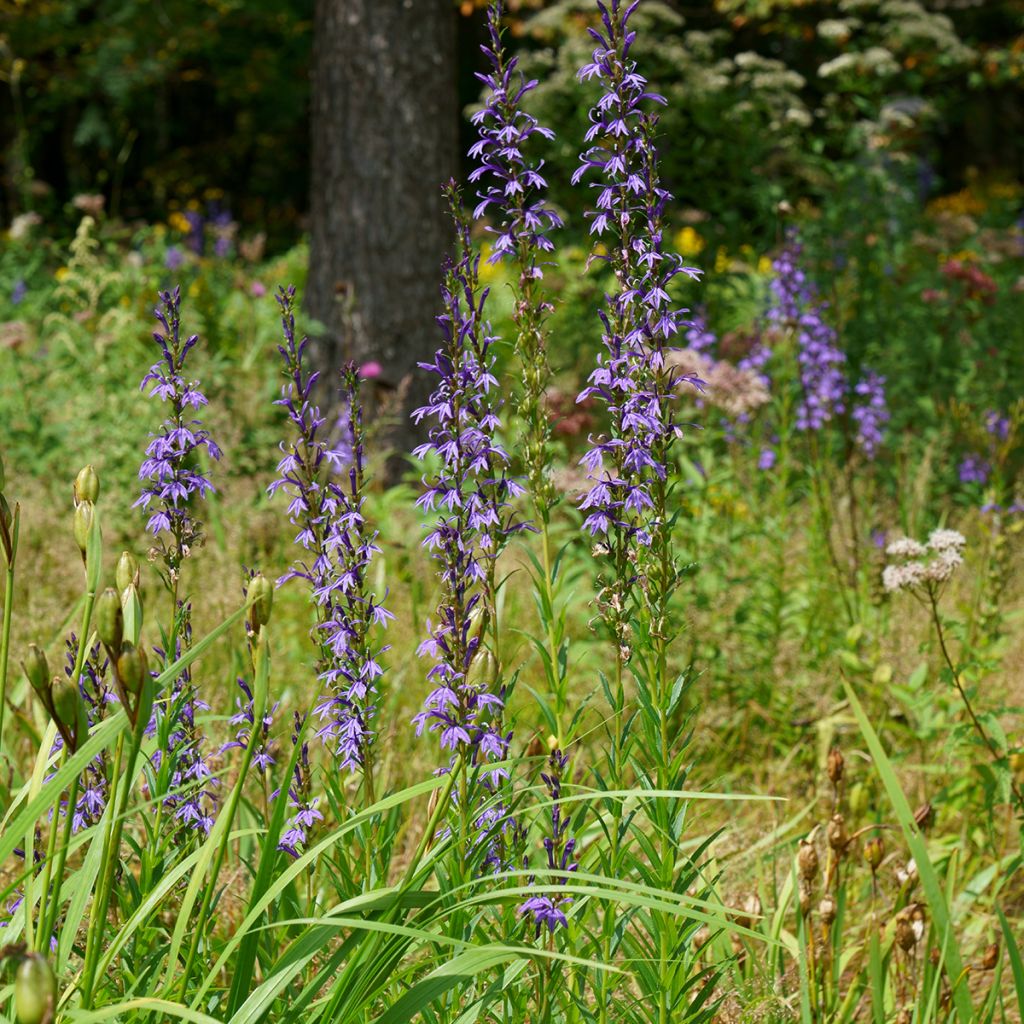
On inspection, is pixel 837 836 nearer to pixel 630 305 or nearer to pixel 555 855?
pixel 555 855

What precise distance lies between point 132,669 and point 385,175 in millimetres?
5087

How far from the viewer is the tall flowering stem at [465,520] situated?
1.61 metres

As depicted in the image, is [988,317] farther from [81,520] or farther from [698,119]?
[81,520]

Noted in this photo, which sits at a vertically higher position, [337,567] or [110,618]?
[110,618]

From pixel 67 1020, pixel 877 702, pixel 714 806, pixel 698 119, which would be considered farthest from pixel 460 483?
pixel 698 119

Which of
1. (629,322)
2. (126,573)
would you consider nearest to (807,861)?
(629,322)

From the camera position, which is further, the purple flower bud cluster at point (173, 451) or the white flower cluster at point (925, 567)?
the white flower cluster at point (925, 567)

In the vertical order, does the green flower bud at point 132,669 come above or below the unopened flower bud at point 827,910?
above

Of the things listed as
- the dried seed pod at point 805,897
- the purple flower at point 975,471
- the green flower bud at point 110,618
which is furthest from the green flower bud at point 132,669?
the purple flower at point 975,471

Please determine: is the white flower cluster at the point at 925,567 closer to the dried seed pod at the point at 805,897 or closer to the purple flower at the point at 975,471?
the dried seed pod at the point at 805,897

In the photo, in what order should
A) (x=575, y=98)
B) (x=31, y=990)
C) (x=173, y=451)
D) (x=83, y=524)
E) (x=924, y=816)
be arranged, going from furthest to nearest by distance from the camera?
(x=575, y=98), (x=924, y=816), (x=173, y=451), (x=83, y=524), (x=31, y=990)

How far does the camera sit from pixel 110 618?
1183mm

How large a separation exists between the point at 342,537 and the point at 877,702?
7.12ft

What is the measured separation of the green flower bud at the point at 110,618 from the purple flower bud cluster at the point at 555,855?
704mm
